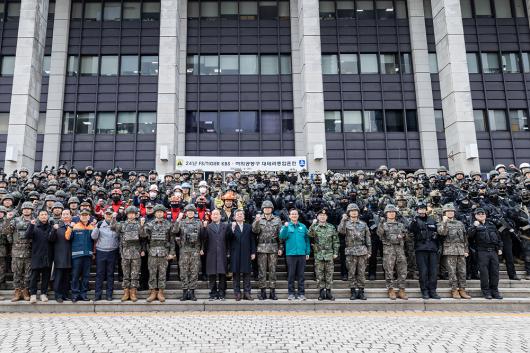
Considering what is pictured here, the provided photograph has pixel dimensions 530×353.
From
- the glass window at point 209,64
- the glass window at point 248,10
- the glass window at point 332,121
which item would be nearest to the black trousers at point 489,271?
the glass window at point 332,121

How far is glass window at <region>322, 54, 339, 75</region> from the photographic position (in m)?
25.7

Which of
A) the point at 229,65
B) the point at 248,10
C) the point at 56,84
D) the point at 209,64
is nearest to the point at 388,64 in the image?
the point at 248,10

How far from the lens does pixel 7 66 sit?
1004 inches

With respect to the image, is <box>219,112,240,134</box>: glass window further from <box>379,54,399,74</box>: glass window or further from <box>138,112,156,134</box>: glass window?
<box>379,54,399,74</box>: glass window

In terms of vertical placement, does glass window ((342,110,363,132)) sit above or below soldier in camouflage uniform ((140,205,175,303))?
above

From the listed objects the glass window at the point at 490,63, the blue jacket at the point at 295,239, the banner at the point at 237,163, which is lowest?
the blue jacket at the point at 295,239

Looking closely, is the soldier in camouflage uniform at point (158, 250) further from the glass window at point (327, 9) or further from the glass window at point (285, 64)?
the glass window at point (327, 9)

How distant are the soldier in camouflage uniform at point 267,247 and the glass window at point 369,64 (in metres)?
18.6

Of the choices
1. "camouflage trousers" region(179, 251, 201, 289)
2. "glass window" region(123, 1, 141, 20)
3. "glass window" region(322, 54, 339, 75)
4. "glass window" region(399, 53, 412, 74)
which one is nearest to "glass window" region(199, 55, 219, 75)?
"glass window" region(123, 1, 141, 20)

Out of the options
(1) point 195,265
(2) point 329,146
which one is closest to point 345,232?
(1) point 195,265

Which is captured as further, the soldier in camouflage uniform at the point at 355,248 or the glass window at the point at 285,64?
the glass window at the point at 285,64

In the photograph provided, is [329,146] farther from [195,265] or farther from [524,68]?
[195,265]

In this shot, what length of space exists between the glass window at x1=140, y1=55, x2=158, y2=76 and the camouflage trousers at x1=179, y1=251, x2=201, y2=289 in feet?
62.1

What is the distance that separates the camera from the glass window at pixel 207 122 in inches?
988
